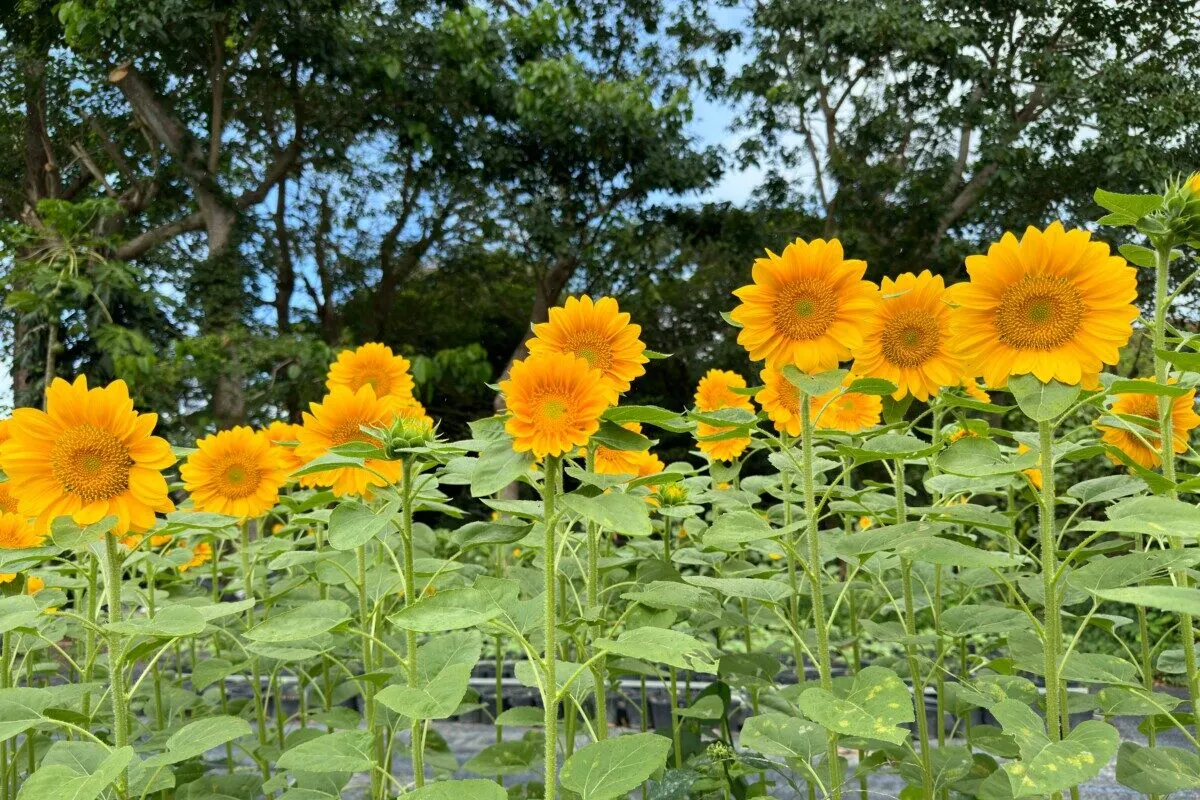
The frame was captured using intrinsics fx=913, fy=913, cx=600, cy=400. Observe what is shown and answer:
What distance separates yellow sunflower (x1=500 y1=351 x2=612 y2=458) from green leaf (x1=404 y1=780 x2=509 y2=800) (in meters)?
0.32

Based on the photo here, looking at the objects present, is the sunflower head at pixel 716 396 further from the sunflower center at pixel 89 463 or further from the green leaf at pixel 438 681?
the sunflower center at pixel 89 463

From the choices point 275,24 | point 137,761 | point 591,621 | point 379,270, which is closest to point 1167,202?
point 591,621

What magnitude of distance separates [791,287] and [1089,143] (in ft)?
28.2

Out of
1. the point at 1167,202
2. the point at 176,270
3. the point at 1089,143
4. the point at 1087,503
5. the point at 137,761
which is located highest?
the point at 1089,143

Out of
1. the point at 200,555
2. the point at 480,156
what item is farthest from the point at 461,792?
the point at 480,156

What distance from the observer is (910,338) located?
1.11 metres

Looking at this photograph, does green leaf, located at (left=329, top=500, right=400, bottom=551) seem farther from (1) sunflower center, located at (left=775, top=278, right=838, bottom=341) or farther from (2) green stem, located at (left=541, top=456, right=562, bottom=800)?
(1) sunflower center, located at (left=775, top=278, right=838, bottom=341)

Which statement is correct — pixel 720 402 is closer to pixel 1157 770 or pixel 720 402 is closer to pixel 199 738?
pixel 1157 770

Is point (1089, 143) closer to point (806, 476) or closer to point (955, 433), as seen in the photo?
point (955, 433)

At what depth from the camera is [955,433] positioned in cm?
154

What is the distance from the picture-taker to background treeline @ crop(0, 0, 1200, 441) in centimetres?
737

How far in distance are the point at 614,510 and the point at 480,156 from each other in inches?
317

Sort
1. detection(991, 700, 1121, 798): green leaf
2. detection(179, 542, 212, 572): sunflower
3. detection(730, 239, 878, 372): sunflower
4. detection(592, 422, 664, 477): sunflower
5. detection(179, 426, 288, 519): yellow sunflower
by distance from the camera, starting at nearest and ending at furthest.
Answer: detection(991, 700, 1121, 798): green leaf → detection(730, 239, 878, 372): sunflower → detection(592, 422, 664, 477): sunflower → detection(179, 426, 288, 519): yellow sunflower → detection(179, 542, 212, 572): sunflower

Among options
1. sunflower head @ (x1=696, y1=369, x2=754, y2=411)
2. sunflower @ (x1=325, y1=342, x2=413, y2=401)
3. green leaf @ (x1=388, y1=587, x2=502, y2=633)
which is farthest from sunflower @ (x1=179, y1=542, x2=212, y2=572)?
green leaf @ (x1=388, y1=587, x2=502, y2=633)
